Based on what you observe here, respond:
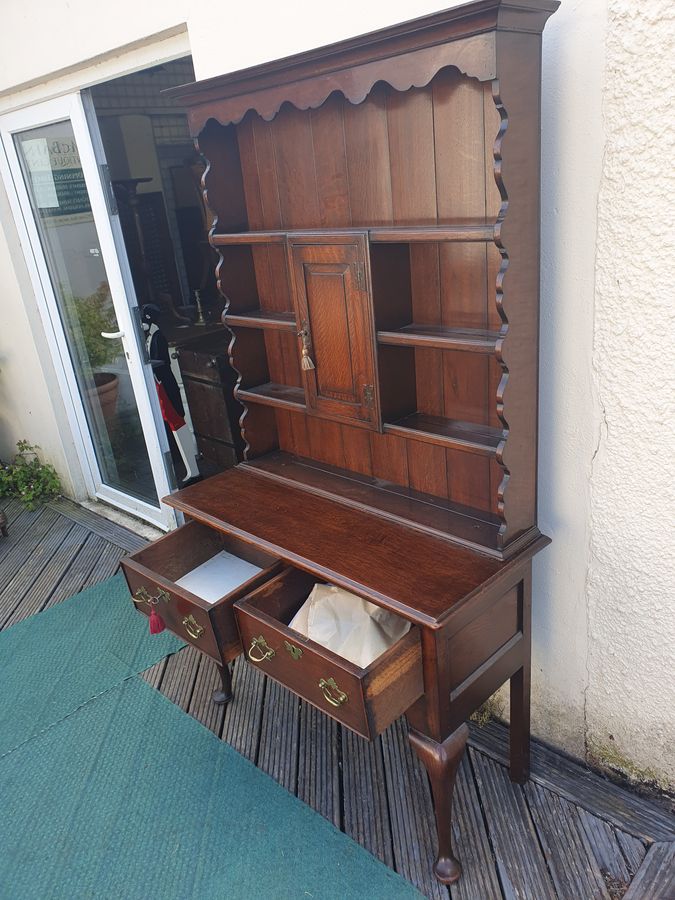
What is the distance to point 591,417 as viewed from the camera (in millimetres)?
1646

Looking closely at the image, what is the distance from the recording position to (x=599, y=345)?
1572 millimetres

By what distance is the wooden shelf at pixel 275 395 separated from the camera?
202 cm

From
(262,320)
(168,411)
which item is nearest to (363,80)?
(262,320)

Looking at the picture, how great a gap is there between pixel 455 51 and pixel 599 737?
1692mm

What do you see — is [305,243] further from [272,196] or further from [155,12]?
[155,12]

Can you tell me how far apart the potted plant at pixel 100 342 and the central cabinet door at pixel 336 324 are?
1.63 metres

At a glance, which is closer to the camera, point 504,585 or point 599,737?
point 504,585

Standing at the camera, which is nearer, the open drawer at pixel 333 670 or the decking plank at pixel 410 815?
the open drawer at pixel 333 670

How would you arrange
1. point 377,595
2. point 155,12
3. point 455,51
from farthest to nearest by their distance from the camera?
1. point 155,12
2. point 377,595
3. point 455,51

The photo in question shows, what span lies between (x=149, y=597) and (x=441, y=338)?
3.49 ft

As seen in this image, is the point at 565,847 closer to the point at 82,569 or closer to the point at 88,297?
the point at 82,569

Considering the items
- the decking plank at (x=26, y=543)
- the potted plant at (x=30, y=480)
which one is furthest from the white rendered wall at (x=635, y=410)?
the potted plant at (x=30, y=480)

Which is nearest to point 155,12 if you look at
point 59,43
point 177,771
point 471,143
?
point 59,43

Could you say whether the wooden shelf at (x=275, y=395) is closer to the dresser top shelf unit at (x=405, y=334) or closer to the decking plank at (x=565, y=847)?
the dresser top shelf unit at (x=405, y=334)
